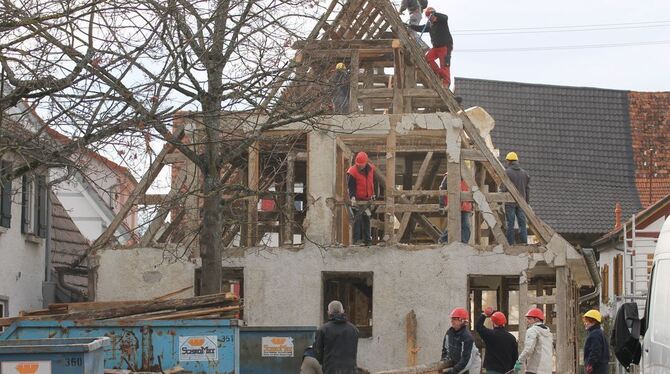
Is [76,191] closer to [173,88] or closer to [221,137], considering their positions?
[221,137]

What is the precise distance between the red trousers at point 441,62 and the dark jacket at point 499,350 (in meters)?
8.27

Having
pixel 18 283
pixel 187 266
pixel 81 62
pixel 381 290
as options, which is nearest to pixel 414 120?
pixel 381 290

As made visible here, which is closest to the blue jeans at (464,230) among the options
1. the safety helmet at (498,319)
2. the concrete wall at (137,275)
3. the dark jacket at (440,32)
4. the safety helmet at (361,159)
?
the safety helmet at (361,159)

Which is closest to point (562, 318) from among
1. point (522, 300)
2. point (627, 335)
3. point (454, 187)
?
point (522, 300)

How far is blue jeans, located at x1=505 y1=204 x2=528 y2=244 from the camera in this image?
85.3 ft

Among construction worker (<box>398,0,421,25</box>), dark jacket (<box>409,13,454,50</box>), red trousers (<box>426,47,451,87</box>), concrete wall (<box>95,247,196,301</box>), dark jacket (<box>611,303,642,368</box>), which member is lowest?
dark jacket (<box>611,303,642,368</box>)

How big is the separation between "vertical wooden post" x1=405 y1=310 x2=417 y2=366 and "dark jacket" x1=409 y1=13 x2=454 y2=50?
536 centimetres

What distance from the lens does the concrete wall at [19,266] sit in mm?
24641

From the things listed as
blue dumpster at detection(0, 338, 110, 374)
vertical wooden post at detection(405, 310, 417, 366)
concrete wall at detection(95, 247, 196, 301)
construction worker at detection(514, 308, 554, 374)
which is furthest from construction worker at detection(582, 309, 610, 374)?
concrete wall at detection(95, 247, 196, 301)

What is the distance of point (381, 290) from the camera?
84.6 ft

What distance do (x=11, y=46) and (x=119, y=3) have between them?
4.32ft

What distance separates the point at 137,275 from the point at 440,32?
23.9 ft

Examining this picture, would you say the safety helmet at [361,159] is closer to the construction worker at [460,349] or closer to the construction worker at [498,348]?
the construction worker at [498,348]

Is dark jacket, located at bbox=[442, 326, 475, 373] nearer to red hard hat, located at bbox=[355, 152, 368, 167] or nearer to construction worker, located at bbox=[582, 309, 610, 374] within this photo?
construction worker, located at bbox=[582, 309, 610, 374]
